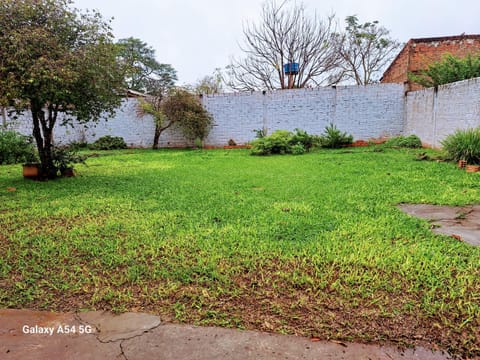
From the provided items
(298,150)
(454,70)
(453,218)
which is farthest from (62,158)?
(454,70)

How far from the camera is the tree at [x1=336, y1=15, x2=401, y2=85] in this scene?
17.8 metres

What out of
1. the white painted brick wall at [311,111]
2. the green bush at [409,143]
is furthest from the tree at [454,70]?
the green bush at [409,143]

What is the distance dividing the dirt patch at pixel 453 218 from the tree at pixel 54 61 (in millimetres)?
4537

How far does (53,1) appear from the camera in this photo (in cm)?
466

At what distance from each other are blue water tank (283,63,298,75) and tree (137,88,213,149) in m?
7.93

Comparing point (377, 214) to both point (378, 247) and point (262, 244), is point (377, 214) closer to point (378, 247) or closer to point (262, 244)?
point (378, 247)

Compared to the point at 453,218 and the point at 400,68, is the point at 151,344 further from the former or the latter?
the point at 400,68

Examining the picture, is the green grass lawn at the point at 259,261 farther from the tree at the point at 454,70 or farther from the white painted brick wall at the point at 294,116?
the white painted brick wall at the point at 294,116

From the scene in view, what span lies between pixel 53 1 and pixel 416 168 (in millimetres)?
6392

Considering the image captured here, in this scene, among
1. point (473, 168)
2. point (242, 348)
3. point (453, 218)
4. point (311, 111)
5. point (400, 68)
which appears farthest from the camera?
point (400, 68)

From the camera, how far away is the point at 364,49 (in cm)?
1828

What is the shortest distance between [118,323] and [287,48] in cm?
1798

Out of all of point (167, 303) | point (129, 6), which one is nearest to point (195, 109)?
point (129, 6)

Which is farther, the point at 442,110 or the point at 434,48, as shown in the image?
the point at 434,48
